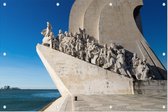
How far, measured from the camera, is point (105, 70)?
10.4 meters

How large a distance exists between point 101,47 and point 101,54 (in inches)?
49.0

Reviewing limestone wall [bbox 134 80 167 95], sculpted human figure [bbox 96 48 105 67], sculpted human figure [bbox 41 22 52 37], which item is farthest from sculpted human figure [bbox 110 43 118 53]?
sculpted human figure [bbox 41 22 52 37]

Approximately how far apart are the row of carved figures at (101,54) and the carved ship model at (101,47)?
6 cm

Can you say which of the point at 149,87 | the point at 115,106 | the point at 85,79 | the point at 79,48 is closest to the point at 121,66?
the point at 149,87

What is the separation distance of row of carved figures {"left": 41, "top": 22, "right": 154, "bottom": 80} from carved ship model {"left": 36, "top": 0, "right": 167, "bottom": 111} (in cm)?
6

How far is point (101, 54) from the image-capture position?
11117 millimetres

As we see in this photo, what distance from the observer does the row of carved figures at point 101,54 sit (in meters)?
10.8

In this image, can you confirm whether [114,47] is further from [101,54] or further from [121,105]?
[121,105]

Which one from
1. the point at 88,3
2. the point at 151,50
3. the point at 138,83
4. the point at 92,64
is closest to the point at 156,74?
the point at 151,50

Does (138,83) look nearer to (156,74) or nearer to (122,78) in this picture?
(122,78)

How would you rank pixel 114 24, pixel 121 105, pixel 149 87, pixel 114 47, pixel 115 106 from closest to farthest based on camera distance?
pixel 115 106 → pixel 121 105 → pixel 149 87 → pixel 114 47 → pixel 114 24

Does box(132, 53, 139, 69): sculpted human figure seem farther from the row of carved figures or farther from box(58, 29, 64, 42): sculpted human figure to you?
box(58, 29, 64, 42): sculpted human figure

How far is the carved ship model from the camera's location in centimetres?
1027

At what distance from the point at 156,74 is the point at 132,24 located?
2660mm
